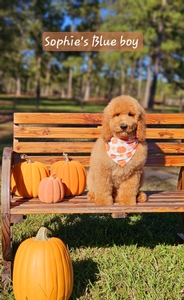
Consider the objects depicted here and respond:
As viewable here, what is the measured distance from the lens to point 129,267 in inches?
107

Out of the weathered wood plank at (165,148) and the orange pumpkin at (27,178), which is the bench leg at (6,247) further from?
Answer: the weathered wood plank at (165,148)

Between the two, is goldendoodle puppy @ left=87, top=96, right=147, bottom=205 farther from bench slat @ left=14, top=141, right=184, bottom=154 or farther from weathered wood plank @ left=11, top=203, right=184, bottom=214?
bench slat @ left=14, top=141, right=184, bottom=154

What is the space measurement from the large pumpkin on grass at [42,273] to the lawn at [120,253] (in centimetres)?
21

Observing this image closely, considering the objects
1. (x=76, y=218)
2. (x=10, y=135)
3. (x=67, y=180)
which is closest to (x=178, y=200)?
(x=67, y=180)

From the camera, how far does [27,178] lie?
2.78m

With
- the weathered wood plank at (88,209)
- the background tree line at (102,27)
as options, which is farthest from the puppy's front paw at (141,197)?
the background tree line at (102,27)

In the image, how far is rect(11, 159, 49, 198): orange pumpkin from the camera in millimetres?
2775

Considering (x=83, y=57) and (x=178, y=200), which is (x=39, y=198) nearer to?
(x=178, y=200)

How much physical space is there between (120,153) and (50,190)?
60 centimetres

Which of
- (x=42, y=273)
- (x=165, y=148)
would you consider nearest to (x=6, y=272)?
(x=42, y=273)

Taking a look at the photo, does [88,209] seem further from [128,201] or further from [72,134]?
[72,134]

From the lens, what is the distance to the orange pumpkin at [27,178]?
2775mm

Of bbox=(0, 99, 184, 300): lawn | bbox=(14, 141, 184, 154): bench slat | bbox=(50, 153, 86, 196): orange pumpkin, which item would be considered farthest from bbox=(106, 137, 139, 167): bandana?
bbox=(0, 99, 184, 300): lawn

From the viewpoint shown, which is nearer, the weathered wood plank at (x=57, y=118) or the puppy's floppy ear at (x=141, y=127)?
the puppy's floppy ear at (x=141, y=127)
